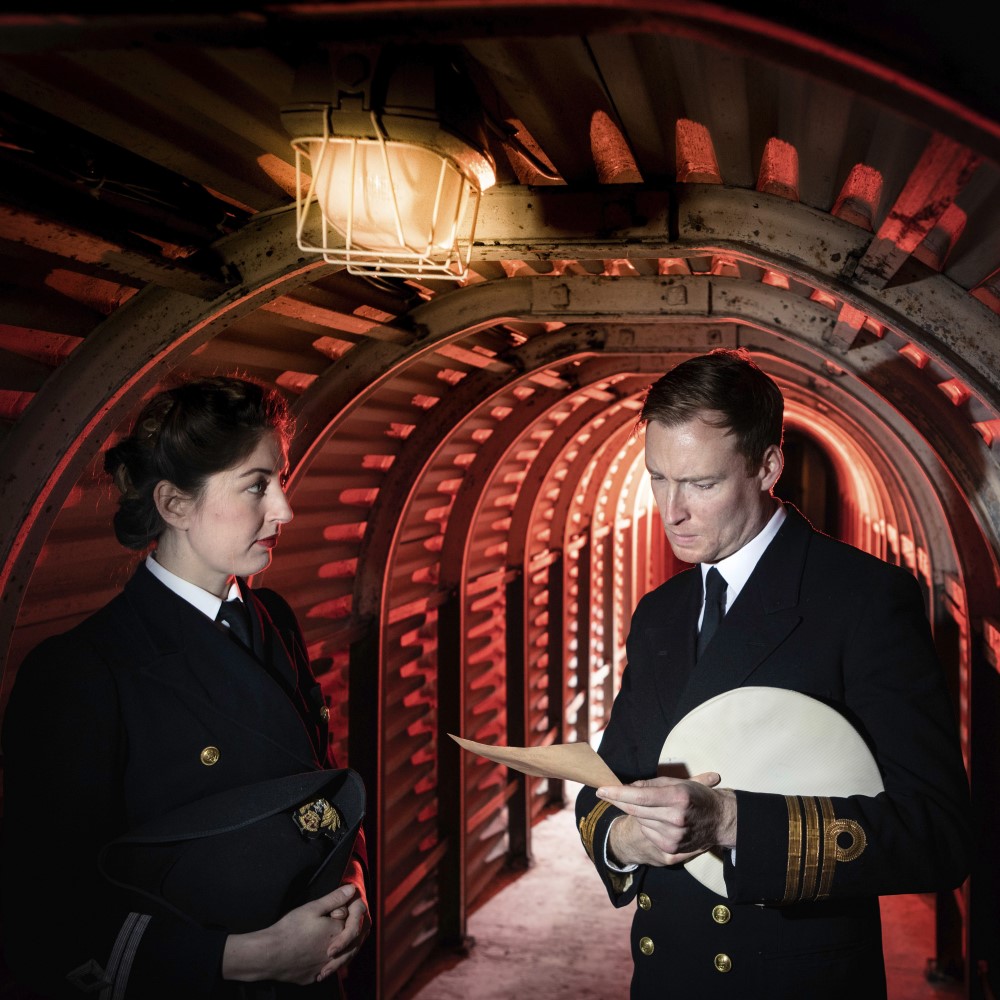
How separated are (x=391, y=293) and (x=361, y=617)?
1894 mm

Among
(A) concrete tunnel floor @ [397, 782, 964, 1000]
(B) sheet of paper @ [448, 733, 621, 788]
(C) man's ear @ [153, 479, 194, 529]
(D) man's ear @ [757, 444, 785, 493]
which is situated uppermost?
(D) man's ear @ [757, 444, 785, 493]

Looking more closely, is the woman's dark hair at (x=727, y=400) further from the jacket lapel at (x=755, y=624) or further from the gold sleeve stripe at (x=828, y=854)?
the gold sleeve stripe at (x=828, y=854)

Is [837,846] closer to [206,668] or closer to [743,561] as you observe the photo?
[743,561]

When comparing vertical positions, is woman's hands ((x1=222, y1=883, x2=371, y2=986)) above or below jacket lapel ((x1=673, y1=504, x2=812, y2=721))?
below

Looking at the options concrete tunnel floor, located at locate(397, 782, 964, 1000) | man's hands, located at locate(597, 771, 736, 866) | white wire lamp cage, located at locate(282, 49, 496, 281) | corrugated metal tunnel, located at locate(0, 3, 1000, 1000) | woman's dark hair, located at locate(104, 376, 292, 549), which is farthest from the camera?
concrete tunnel floor, located at locate(397, 782, 964, 1000)

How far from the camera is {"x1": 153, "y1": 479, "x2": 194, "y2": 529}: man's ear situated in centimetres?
218

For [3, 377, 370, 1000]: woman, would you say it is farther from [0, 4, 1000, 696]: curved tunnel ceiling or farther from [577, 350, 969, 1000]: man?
[577, 350, 969, 1000]: man

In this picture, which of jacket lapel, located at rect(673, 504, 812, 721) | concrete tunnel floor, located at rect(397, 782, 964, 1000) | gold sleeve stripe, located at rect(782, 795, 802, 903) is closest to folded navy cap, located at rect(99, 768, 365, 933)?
jacket lapel, located at rect(673, 504, 812, 721)

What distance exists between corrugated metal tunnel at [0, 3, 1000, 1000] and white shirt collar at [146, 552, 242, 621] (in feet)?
1.23

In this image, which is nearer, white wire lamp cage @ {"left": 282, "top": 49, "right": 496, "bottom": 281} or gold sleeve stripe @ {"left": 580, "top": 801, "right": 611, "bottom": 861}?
white wire lamp cage @ {"left": 282, "top": 49, "right": 496, "bottom": 281}

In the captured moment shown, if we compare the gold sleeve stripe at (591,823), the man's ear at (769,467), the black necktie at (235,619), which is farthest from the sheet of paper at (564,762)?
the man's ear at (769,467)

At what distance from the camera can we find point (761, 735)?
1.96 m

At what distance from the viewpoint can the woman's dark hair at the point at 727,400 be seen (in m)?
2.19

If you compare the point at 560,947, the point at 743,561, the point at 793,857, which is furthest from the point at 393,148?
the point at 560,947
